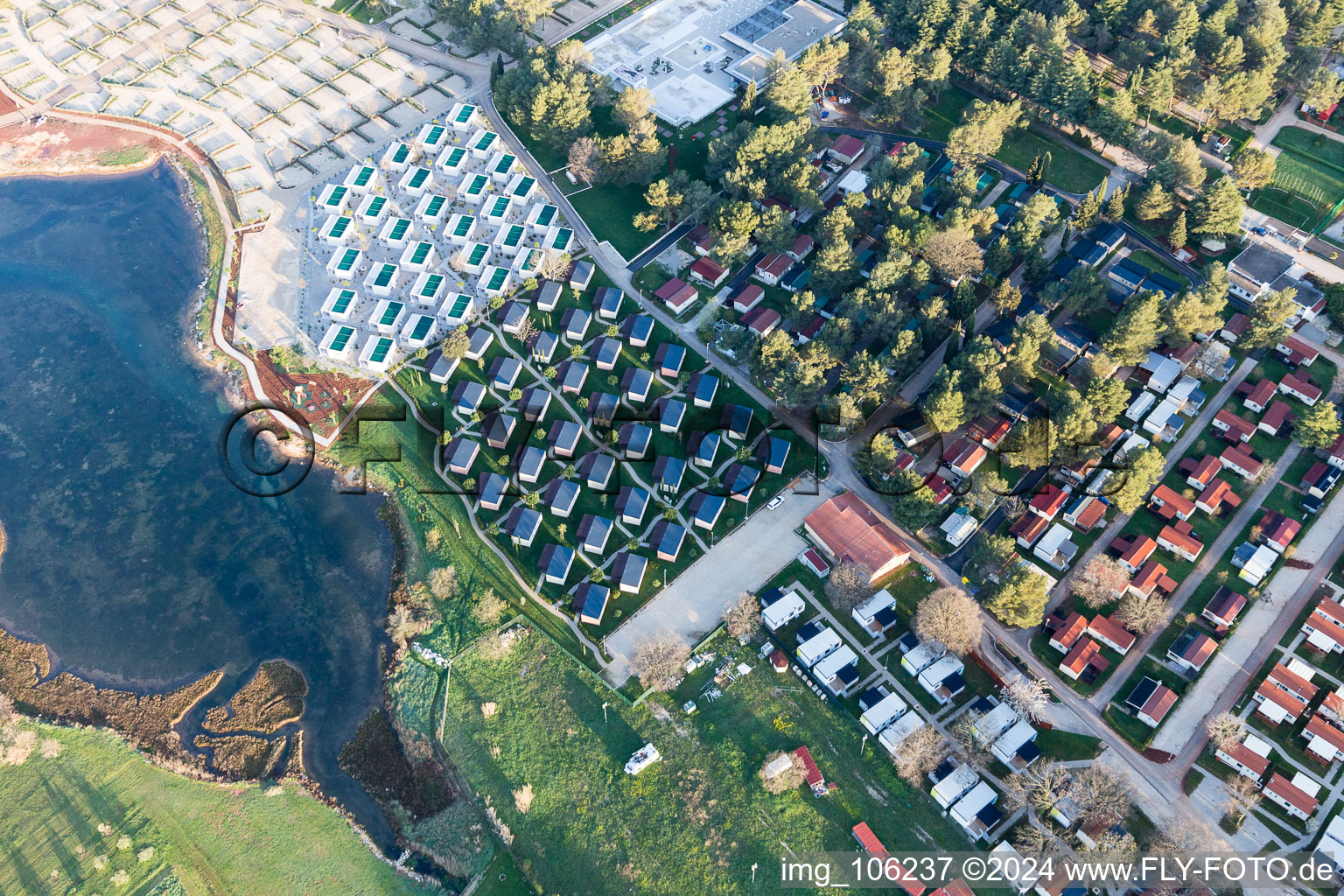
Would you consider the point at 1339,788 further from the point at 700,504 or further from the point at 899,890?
the point at 700,504

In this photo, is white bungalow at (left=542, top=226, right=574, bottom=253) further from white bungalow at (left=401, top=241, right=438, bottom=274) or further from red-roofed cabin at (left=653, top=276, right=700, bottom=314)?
red-roofed cabin at (left=653, top=276, right=700, bottom=314)

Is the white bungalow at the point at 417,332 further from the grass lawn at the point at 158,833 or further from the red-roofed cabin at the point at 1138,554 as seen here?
the red-roofed cabin at the point at 1138,554

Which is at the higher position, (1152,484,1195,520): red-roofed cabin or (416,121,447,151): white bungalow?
(1152,484,1195,520): red-roofed cabin

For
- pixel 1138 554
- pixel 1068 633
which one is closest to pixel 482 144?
pixel 1068 633

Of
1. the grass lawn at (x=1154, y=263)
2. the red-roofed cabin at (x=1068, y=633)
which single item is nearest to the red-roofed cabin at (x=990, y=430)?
the red-roofed cabin at (x=1068, y=633)

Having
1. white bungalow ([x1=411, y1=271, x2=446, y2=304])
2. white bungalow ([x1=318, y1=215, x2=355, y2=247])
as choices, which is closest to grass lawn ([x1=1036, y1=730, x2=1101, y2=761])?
white bungalow ([x1=411, y1=271, x2=446, y2=304])

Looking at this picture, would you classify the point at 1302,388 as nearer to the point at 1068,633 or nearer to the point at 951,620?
the point at 1068,633
